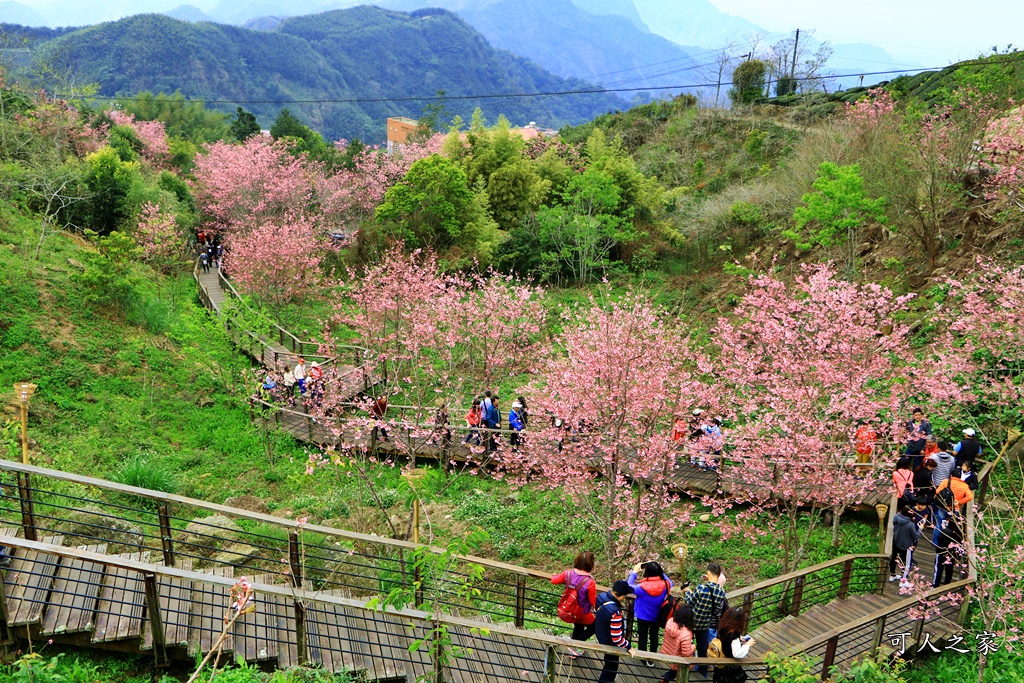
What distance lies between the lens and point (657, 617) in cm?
693

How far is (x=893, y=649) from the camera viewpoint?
25.5 feet

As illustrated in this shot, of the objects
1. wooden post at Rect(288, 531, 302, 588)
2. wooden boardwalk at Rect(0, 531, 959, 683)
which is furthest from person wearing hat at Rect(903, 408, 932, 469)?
wooden post at Rect(288, 531, 302, 588)

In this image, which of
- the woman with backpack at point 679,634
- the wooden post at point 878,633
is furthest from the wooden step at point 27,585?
the wooden post at point 878,633

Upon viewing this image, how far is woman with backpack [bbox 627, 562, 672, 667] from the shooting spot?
22.6ft

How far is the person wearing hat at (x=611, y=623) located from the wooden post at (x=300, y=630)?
2871 mm

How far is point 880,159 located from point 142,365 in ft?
70.2

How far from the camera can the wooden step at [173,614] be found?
228 inches

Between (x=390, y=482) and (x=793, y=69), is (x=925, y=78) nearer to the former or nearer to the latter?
(x=793, y=69)

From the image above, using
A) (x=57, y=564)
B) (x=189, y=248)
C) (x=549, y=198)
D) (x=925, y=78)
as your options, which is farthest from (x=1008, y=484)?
(x=189, y=248)

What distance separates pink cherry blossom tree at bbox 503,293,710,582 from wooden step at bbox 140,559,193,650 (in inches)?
223

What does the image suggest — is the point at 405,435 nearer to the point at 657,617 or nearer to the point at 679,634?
the point at 657,617

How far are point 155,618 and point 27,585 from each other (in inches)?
54.1

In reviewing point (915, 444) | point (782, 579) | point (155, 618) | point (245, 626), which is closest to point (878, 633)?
point (782, 579)

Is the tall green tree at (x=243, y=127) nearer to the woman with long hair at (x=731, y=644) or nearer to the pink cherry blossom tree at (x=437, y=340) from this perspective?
the pink cherry blossom tree at (x=437, y=340)
